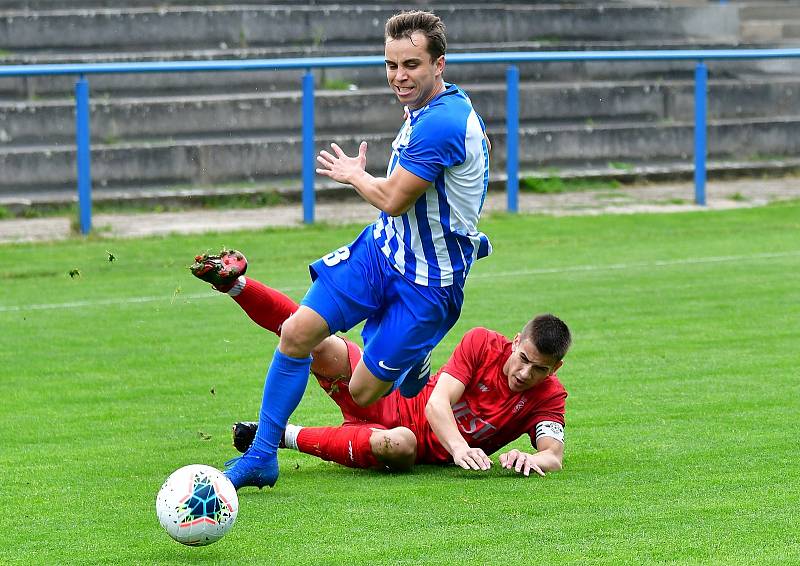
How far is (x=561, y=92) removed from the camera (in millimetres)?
17797

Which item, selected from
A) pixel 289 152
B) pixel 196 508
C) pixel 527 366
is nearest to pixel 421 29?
pixel 527 366

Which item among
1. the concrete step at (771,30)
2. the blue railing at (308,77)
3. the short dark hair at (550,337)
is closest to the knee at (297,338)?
the short dark hair at (550,337)

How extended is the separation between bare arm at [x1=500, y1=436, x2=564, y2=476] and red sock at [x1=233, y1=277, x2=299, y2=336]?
1.21 m

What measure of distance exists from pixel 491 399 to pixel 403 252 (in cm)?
76

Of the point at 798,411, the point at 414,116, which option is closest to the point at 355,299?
the point at 414,116

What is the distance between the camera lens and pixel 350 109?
16.7m

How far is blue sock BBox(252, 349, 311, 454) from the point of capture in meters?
5.28

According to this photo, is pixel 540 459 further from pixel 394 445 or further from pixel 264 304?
pixel 264 304

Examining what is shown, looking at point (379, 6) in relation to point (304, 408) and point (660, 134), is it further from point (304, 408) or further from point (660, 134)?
point (304, 408)

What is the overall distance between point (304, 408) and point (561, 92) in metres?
11.7

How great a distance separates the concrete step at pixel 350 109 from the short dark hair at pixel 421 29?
1084cm

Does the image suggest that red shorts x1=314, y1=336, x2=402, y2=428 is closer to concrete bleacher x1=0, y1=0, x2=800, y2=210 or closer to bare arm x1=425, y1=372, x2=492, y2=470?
bare arm x1=425, y1=372, x2=492, y2=470

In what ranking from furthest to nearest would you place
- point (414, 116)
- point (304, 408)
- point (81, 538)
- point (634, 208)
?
point (634, 208) < point (304, 408) < point (414, 116) < point (81, 538)

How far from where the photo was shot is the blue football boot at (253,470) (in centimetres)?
510
